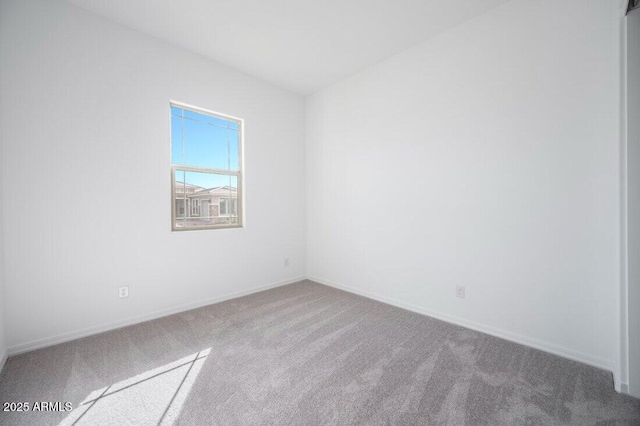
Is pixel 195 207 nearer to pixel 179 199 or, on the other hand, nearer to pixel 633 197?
pixel 179 199

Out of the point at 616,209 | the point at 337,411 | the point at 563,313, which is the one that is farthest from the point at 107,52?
the point at 563,313

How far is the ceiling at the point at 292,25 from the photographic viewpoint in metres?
2.39

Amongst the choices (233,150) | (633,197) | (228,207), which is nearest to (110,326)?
(228,207)

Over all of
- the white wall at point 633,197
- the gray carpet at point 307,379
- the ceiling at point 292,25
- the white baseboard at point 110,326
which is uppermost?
the ceiling at point 292,25

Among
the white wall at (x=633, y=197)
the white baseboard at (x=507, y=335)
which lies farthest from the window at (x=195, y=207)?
the white wall at (x=633, y=197)

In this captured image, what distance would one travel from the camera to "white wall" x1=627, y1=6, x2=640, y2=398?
1.65m

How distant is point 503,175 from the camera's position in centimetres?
240

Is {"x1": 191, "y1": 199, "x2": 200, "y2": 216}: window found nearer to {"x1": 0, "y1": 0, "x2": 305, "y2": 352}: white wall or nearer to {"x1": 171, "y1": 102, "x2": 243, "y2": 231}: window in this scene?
{"x1": 171, "y1": 102, "x2": 243, "y2": 231}: window

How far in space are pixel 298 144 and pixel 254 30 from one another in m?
1.76

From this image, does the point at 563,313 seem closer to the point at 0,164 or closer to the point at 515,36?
the point at 515,36

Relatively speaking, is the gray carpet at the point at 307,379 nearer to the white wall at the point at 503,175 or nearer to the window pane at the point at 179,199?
the white wall at the point at 503,175

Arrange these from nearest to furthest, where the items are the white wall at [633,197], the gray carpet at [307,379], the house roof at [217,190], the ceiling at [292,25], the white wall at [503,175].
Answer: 1. the gray carpet at [307,379]
2. the white wall at [633,197]
3. the white wall at [503,175]
4. the ceiling at [292,25]
5. the house roof at [217,190]

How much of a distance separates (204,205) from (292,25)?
7.37ft

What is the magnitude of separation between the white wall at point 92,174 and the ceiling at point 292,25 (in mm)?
231
